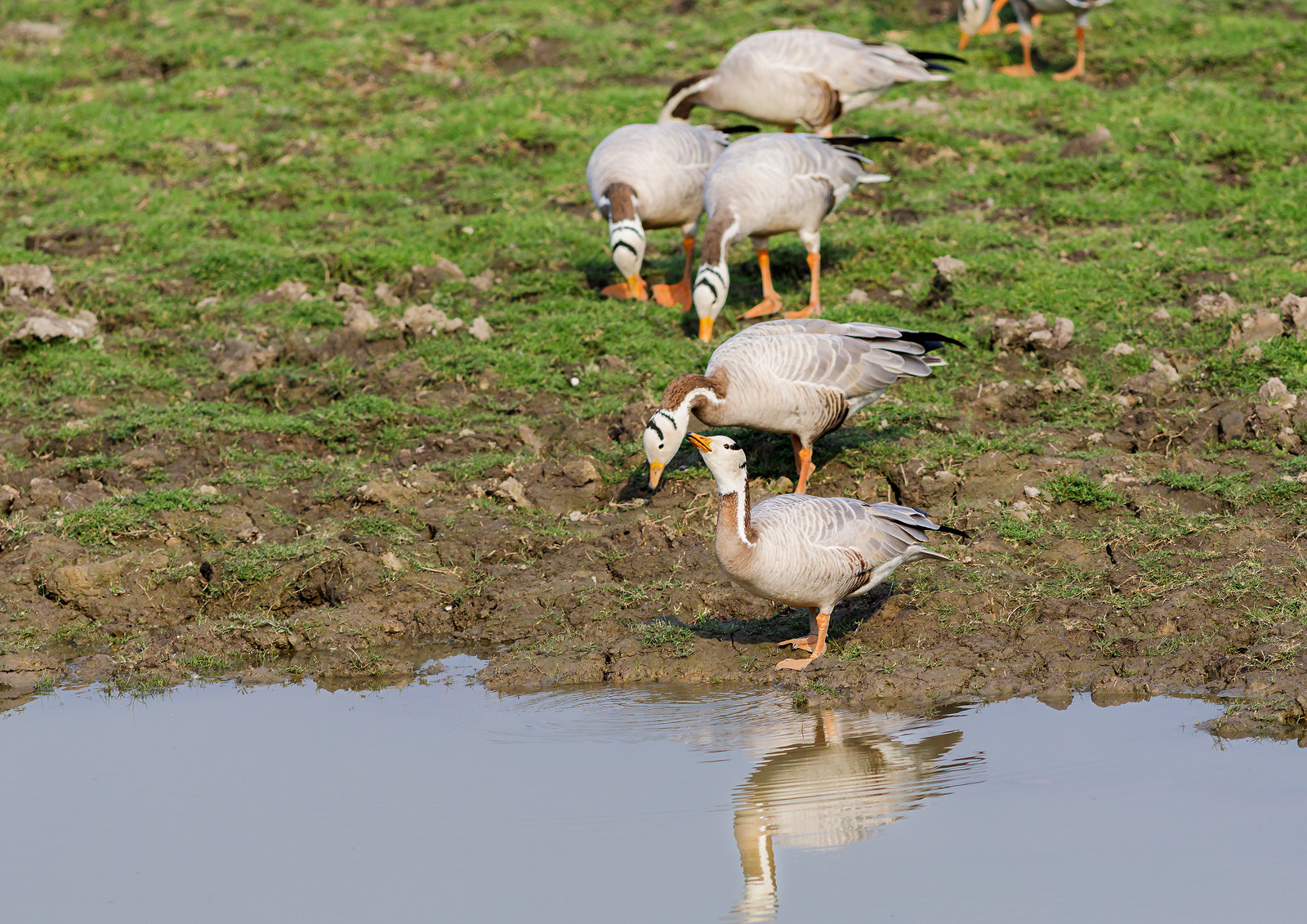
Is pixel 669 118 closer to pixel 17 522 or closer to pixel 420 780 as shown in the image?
pixel 17 522

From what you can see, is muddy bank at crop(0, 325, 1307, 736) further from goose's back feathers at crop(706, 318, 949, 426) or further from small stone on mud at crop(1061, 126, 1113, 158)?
small stone on mud at crop(1061, 126, 1113, 158)

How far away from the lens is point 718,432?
30.1 feet

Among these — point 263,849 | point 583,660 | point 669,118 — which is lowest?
point 583,660

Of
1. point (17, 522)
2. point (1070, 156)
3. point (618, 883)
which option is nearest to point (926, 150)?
point (1070, 156)

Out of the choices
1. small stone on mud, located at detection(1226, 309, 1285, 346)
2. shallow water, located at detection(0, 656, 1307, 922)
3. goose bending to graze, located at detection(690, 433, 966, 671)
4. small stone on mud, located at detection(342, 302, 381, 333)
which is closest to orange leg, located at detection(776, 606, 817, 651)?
goose bending to graze, located at detection(690, 433, 966, 671)

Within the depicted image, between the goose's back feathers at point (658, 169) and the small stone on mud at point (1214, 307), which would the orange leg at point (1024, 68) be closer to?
the goose's back feathers at point (658, 169)

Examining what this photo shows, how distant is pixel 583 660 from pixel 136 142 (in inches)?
409

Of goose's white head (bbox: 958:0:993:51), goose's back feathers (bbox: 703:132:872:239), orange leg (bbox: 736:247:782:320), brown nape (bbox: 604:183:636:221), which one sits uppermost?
goose's white head (bbox: 958:0:993:51)

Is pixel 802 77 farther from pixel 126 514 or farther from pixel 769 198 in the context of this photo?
pixel 126 514

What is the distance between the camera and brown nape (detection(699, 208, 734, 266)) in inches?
386

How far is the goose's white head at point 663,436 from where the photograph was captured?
7605mm

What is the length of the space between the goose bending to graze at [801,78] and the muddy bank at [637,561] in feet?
14.2

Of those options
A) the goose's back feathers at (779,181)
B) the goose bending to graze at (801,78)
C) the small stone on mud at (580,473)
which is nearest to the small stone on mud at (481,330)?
the goose's back feathers at (779,181)

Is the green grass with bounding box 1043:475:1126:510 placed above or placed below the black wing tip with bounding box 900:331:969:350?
below
